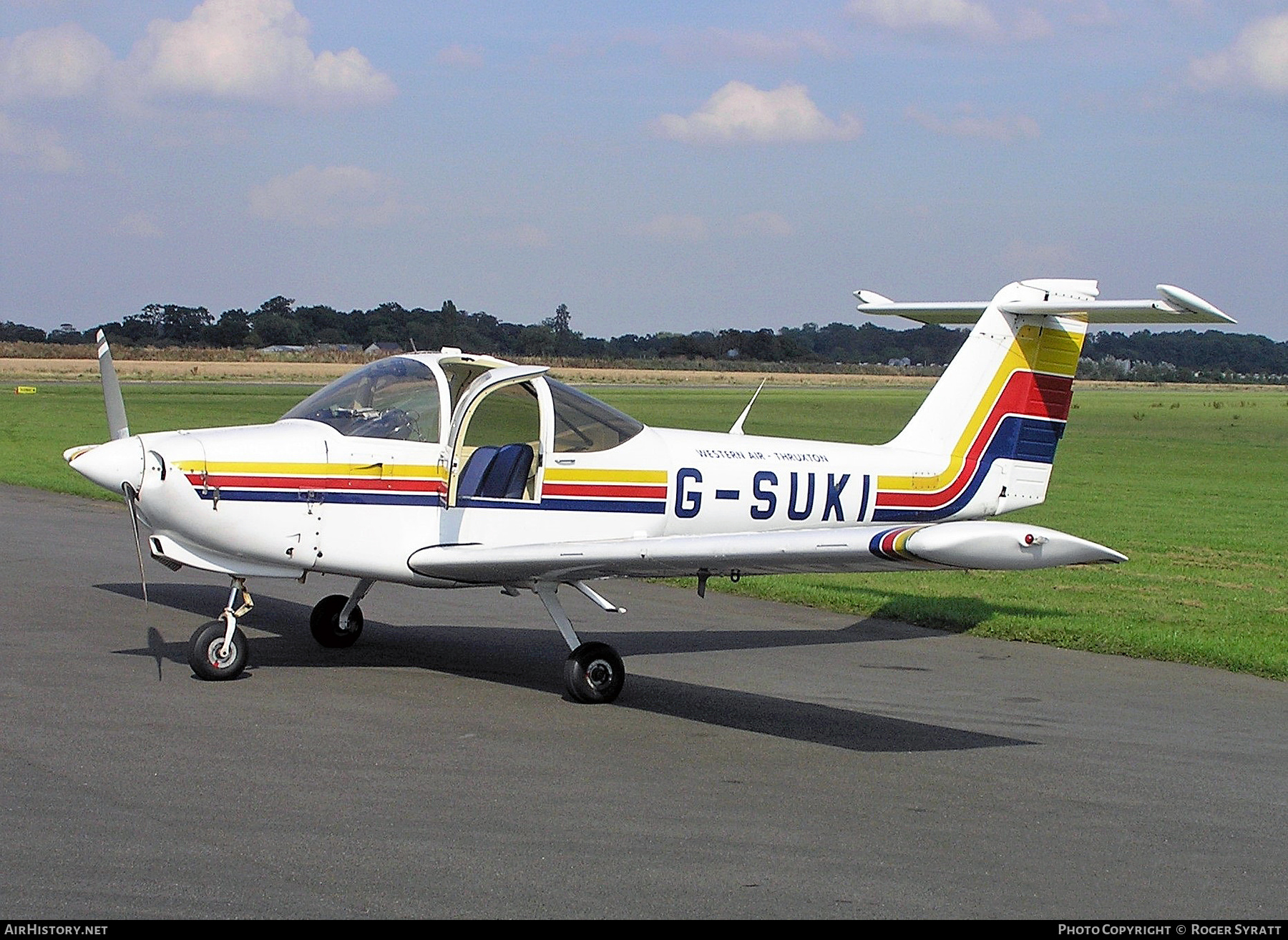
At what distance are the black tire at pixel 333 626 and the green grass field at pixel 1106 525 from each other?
124 inches

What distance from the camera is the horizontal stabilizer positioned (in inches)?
332

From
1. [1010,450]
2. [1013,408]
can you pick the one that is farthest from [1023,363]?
[1010,450]

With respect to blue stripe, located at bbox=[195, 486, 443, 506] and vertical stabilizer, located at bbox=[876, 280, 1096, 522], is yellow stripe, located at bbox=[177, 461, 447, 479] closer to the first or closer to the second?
blue stripe, located at bbox=[195, 486, 443, 506]

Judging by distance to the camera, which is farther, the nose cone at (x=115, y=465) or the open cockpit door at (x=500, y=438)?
A: the open cockpit door at (x=500, y=438)

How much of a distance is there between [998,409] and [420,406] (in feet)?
15.6

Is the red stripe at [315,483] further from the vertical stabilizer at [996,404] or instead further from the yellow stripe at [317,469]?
the vertical stabilizer at [996,404]

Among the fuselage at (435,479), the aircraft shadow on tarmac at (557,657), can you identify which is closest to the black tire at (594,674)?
the aircraft shadow on tarmac at (557,657)

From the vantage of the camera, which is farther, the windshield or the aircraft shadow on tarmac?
the windshield

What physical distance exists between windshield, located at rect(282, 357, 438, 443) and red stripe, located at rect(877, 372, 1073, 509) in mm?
3880

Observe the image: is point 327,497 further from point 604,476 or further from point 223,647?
point 604,476

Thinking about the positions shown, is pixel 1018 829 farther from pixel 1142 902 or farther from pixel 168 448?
pixel 168 448

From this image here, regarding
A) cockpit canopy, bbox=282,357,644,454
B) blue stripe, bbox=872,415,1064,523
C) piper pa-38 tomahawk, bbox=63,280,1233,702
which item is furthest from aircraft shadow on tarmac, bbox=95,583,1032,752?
cockpit canopy, bbox=282,357,644,454

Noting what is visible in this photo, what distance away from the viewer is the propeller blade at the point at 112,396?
9056 mm
